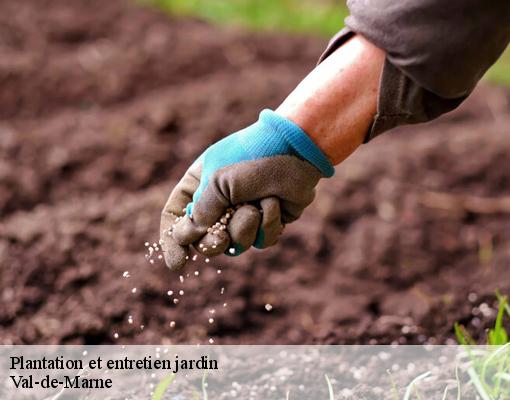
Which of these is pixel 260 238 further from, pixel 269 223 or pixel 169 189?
pixel 169 189

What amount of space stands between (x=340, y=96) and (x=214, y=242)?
0.41 meters

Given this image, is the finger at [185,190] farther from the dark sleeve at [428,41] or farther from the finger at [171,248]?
the dark sleeve at [428,41]

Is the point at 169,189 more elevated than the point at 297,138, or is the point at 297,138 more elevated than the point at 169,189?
the point at 169,189

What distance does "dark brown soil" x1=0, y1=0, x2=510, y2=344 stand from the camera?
8.72 feet

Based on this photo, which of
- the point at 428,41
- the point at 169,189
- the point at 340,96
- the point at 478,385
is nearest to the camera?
the point at 428,41

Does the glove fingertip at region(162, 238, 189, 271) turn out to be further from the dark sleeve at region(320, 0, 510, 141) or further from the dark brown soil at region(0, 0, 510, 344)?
the dark brown soil at region(0, 0, 510, 344)

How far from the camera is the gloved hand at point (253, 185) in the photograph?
1722mm

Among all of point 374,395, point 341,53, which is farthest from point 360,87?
point 374,395

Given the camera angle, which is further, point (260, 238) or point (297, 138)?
point (260, 238)

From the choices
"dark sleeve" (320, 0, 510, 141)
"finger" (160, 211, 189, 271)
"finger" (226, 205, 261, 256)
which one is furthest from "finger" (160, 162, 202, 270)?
"dark sleeve" (320, 0, 510, 141)

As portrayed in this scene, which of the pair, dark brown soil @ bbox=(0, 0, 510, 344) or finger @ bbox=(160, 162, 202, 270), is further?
dark brown soil @ bbox=(0, 0, 510, 344)

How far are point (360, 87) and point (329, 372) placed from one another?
2.73 feet

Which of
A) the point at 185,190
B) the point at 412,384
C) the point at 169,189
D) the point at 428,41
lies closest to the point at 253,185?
the point at 185,190

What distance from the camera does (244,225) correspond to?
68.7 inches
